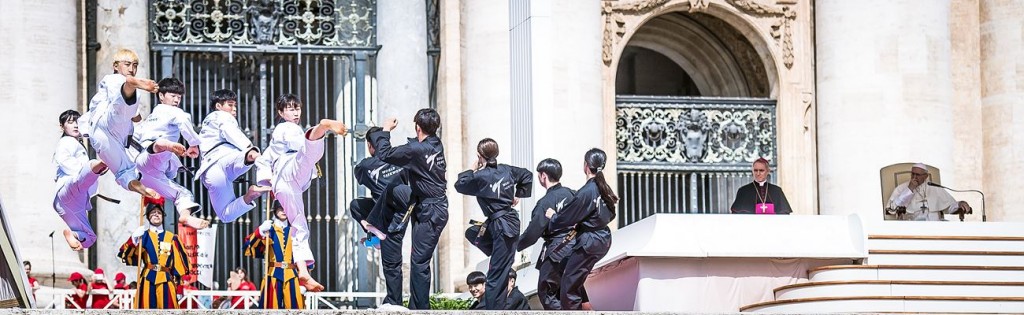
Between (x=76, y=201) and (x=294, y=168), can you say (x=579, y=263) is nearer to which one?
(x=294, y=168)

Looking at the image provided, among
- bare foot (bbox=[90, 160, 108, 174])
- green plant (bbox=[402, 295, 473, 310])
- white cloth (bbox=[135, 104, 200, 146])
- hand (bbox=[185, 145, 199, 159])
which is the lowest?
green plant (bbox=[402, 295, 473, 310])

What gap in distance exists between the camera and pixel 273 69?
27.2 metres

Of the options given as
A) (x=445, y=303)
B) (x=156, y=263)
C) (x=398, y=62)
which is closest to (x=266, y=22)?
(x=398, y=62)

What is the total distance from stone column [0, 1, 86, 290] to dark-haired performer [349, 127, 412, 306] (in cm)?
671

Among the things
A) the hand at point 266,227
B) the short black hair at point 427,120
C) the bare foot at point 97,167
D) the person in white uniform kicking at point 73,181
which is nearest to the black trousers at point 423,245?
the short black hair at point 427,120

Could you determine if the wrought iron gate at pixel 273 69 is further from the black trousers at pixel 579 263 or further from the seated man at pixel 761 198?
the black trousers at pixel 579 263

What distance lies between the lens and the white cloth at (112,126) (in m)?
18.5

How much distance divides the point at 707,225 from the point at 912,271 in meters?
1.79

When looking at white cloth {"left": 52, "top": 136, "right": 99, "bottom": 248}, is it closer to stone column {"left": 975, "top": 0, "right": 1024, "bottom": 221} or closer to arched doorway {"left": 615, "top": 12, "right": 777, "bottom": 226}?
arched doorway {"left": 615, "top": 12, "right": 777, "bottom": 226}

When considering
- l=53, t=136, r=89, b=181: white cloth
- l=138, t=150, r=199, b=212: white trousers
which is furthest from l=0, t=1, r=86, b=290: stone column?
l=138, t=150, r=199, b=212: white trousers

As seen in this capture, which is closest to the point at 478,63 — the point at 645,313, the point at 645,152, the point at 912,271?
the point at 645,152

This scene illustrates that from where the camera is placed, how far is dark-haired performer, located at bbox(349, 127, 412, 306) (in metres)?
18.4

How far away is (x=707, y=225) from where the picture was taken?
21094mm

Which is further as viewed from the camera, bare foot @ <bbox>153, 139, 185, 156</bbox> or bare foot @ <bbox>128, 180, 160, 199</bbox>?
bare foot @ <bbox>128, 180, 160, 199</bbox>
